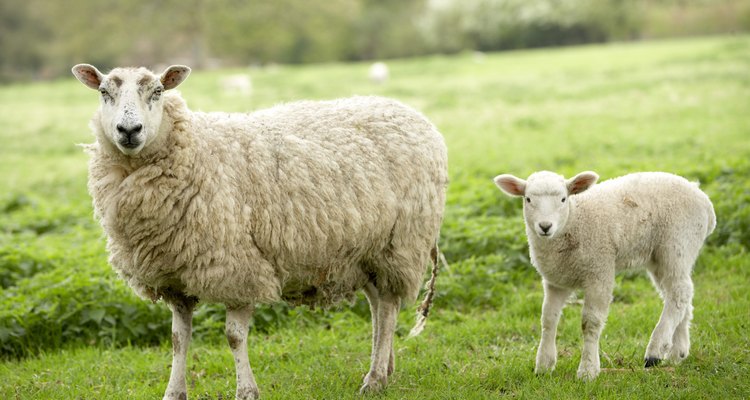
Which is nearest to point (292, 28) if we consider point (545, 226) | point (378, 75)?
point (378, 75)

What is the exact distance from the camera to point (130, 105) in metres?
4.75

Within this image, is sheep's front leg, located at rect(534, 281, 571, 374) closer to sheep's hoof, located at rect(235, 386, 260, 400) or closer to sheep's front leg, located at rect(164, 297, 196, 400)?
sheep's hoof, located at rect(235, 386, 260, 400)

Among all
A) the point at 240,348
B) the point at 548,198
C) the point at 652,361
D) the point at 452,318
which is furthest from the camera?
the point at 452,318

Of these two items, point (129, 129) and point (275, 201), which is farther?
point (275, 201)

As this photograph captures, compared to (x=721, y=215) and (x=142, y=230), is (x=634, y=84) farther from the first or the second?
(x=142, y=230)

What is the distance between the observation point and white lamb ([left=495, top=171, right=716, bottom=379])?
17.4ft

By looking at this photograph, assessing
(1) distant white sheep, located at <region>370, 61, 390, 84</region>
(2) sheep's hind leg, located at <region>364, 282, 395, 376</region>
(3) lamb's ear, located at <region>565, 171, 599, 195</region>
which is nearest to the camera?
(3) lamb's ear, located at <region>565, 171, 599, 195</region>

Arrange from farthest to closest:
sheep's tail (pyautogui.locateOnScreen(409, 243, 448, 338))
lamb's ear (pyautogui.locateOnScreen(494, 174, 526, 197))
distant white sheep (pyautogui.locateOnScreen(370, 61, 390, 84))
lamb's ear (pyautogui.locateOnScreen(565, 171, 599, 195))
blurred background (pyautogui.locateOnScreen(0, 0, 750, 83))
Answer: blurred background (pyautogui.locateOnScreen(0, 0, 750, 83))
distant white sheep (pyautogui.locateOnScreen(370, 61, 390, 84))
sheep's tail (pyautogui.locateOnScreen(409, 243, 448, 338))
lamb's ear (pyautogui.locateOnScreen(494, 174, 526, 197))
lamb's ear (pyautogui.locateOnScreen(565, 171, 599, 195))

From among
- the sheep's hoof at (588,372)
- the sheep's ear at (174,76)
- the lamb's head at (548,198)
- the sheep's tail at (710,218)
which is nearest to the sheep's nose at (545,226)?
the lamb's head at (548,198)

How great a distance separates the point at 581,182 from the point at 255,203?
81.8 inches

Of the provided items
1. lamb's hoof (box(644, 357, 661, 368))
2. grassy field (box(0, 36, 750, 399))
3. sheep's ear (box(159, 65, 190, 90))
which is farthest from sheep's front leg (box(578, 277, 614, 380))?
sheep's ear (box(159, 65, 190, 90))

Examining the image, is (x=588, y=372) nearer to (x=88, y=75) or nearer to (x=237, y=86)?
Result: (x=88, y=75)

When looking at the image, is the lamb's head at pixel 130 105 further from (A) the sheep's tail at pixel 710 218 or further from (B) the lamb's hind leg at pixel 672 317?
(A) the sheep's tail at pixel 710 218

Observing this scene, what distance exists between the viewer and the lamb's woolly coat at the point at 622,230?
540cm
